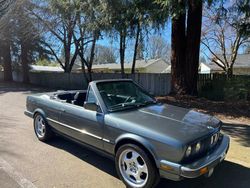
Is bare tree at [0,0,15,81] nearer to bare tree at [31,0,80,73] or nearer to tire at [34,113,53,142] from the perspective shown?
bare tree at [31,0,80,73]

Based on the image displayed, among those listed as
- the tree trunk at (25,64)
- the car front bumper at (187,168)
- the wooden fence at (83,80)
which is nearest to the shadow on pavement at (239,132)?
the car front bumper at (187,168)

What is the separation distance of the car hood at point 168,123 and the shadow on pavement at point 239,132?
2.20 m

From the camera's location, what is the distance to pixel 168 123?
3.77 m

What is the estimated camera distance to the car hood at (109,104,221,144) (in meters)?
3.41

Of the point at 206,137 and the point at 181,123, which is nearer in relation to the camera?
the point at 206,137

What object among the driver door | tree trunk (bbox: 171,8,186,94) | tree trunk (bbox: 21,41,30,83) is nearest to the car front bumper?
the driver door

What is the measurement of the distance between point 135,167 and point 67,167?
4.59 ft

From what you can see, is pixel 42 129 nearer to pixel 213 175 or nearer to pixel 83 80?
pixel 213 175

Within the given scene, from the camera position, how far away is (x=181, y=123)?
3.81m

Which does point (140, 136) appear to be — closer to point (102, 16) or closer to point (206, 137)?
point (206, 137)

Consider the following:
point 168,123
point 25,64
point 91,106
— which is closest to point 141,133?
point 168,123

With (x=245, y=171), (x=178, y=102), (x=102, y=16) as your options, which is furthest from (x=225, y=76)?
(x=245, y=171)

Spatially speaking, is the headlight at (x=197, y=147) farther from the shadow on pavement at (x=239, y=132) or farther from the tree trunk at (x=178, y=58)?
the tree trunk at (x=178, y=58)

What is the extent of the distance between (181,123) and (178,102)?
21.4 ft
